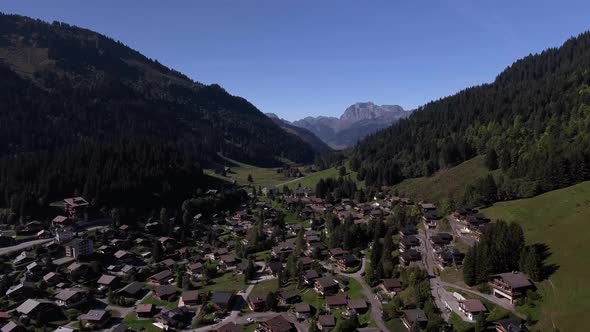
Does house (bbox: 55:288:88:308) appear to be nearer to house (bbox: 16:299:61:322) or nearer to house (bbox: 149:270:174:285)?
house (bbox: 16:299:61:322)

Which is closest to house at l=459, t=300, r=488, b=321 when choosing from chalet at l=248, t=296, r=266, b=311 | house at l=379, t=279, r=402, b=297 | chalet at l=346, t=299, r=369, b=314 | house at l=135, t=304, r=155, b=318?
house at l=379, t=279, r=402, b=297

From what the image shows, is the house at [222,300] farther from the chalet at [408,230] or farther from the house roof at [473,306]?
the chalet at [408,230]

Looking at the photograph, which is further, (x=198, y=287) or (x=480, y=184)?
(x=480, y=184)

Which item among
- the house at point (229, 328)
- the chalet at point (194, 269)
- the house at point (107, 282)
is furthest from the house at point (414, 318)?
the house at point (107, 282)

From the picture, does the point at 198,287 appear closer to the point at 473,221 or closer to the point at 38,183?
the point at 473,221

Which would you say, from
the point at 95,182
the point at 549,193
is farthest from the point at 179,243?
the point at 549,193

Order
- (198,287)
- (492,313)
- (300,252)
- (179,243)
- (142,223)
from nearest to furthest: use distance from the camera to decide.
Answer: (492,313) < (198,287) < (300,252) < (179,243) < (142,223)

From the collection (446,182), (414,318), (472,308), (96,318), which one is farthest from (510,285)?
(446,182)

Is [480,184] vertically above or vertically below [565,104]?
below
